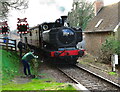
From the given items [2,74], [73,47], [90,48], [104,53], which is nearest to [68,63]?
[73,47]

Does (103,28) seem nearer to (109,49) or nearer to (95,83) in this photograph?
(109,49)

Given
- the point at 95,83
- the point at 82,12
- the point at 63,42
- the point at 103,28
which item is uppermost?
the point at 82,12

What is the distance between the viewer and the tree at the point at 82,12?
124ft

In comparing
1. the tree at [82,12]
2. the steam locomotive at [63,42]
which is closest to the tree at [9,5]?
the steam locomotive at [63,42]

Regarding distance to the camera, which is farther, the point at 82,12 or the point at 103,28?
the point at 82,12

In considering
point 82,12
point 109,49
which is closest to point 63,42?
point 109,49

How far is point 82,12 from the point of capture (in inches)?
1485

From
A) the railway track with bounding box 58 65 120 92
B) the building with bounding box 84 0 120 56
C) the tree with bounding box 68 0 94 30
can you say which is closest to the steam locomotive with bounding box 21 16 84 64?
the railway track with bounding box 58 65 120 92

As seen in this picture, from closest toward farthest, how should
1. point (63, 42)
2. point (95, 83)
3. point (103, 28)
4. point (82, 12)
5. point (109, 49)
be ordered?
point (95, 83) → point (63, 42) → point (109, 49) → point (103, 28) → point (82, 12)

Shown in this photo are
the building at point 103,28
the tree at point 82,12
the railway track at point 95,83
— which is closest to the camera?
the railway track at point 95,83

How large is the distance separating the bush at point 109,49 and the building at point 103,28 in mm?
874

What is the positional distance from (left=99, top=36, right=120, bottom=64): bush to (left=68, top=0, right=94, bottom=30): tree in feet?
64.5

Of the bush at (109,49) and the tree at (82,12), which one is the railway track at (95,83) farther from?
the tree at (82,12)

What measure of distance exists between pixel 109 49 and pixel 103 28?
5.07 meters
